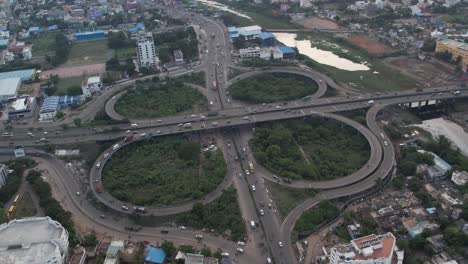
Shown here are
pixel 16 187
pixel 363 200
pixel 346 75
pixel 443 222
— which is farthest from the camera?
pixel 346 75

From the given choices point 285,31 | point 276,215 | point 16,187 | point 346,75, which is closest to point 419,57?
point 346,75

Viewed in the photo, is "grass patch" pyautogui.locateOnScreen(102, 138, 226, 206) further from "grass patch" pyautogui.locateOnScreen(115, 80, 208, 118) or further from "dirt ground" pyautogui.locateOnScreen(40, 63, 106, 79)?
"dirt ground" pyautogui.locateOnScreen(40, 63, 106, 79)

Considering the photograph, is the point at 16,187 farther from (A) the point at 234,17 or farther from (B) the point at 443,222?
(A) the point at 234,17

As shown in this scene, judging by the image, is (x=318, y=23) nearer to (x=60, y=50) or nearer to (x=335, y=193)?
(x=60, y=50)

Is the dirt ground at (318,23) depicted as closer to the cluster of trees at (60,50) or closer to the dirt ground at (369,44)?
the dirt ground at (369,44)

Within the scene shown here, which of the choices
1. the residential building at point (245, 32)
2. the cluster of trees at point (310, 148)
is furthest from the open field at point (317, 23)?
the cluster of trees at point (310, 148)

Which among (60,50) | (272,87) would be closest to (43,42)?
(60,50)

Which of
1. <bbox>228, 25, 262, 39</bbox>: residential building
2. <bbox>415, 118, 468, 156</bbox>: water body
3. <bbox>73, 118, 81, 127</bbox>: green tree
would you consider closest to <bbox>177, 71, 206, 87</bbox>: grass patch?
<bbox>73, 118, 81, 127</bbox>: green tree
